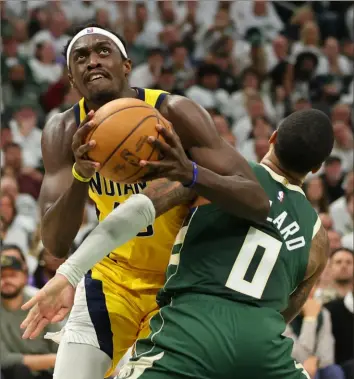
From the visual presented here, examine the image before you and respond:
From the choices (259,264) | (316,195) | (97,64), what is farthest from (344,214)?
(259,264)

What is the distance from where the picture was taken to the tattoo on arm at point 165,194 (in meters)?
3.47

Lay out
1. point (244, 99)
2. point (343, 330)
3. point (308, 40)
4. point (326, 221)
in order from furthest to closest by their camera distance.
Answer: point (308, 40)
point (244, 99)
point (326, 221)
point (343, 330)

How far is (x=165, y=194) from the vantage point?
3.49 m

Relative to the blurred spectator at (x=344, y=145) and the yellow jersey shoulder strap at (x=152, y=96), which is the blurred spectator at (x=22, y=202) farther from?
the yellow jersey shoulder strap at (x=152, y=96)

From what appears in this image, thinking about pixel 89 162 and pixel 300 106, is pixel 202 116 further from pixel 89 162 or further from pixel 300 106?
pixel 300 106

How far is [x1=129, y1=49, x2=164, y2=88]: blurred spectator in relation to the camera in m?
11.7

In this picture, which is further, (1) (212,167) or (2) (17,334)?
(2) (17,334)

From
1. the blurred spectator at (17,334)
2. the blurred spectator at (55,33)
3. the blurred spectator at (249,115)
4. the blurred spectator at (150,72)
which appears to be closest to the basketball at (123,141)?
the blurred spectator at (17,334)

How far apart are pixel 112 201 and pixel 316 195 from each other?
18.3 feet

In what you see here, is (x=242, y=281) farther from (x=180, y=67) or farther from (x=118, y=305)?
(x=180, y=67)

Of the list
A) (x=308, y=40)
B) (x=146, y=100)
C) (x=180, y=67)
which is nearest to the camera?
(x=146, y=100)

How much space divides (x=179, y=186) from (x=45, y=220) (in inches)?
22.0

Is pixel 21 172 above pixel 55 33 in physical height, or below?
below

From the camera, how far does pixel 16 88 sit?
436 inches
